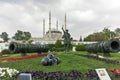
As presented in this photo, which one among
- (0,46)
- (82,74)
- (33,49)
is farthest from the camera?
(0,46)

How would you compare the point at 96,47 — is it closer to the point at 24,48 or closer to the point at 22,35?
the point at 24,48

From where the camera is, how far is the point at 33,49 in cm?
3102

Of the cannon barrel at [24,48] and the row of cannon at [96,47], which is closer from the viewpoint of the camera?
the row of cannon at [96,47]

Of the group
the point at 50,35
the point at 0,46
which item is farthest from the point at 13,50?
the point at 50,35

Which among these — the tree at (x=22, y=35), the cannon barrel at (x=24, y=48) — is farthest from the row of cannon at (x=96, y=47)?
the tree at (x=22, y=35)

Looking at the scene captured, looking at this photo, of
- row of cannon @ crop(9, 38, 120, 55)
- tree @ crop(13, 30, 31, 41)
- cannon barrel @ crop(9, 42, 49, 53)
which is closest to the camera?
row of cannon @ crop(9, 38, 120, 55)

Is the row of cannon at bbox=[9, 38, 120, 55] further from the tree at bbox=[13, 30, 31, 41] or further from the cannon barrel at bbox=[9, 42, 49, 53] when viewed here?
the tree at bbox=[13, 30, 31, 41]

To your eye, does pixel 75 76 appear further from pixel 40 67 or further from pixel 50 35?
pixel 50 35

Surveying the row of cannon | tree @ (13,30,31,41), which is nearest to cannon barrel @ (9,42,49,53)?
the row of cannon

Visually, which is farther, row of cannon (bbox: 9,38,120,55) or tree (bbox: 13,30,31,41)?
tree (bbox: 13,30,31,41)

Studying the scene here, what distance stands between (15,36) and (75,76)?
9339 cm

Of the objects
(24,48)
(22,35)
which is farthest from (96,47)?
(22,35)

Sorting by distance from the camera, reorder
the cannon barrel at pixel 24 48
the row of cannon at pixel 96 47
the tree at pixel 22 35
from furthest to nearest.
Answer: the tree at pixel 22 35
the cannon barrel at pixel 24 48
the row of cannon at pixel 96 47

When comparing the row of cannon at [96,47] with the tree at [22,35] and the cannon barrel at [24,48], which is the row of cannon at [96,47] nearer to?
the cannon barrel at [24,48]
